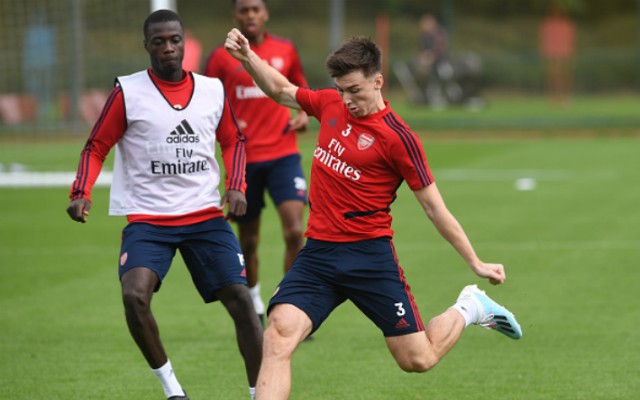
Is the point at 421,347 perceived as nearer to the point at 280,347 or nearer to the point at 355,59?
the point at 280,347

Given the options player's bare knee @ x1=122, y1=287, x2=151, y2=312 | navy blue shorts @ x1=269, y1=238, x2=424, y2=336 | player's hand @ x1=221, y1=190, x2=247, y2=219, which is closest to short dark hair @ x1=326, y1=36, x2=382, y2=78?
navy blue shorts @ x1=269, y1=238, x2=424, y2=336

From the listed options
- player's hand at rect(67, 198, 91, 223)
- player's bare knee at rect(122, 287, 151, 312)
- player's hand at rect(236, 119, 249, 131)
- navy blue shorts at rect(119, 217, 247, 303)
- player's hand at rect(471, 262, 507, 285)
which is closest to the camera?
player's hand at rect(471, 262, 507, 285)

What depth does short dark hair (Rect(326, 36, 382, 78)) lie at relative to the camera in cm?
596

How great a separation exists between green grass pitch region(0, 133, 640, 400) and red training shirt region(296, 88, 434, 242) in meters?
1.54

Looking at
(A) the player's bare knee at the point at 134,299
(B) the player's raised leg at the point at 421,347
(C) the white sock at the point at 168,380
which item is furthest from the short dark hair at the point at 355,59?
(C) the white sock at the point at 168,380

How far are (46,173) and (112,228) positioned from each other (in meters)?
6.45

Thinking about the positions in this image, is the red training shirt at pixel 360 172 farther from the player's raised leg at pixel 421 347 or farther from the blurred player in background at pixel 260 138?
the blurred player in background at pixel 260 138

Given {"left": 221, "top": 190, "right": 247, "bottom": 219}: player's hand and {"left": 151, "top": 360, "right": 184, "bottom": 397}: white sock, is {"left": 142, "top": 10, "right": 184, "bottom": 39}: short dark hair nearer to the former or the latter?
{"left": 221, "top": 190, "right": 247, "bottom": 219}: player's hand

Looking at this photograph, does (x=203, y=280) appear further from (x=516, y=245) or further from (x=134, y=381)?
(x=516, y=245)

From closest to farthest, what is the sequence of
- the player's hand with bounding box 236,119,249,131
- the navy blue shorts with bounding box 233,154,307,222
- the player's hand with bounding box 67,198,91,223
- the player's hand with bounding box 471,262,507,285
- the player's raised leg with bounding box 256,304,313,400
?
1. the player's raised leg with bounding box 256,304,313,400
2. the player's hand with bounding box 471,262,507,285
3. the player's hand with bounding box 67,198,91,223
4. the player's hand with bounding box 236,119,249,131
5. the navy blue shorts with bounding box 233,154,307,222

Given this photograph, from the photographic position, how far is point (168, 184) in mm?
6824

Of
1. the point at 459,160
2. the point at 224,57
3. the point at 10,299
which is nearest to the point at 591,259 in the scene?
the point at 224,57

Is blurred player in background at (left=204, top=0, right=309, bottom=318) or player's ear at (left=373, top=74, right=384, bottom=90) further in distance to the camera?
blurred player in background at (left=204, top=0, right=309, bottom=318)

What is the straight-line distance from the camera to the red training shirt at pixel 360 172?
6.02m
